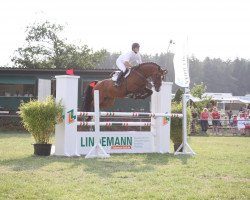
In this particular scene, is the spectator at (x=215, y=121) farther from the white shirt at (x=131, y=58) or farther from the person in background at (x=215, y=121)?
the white shirt at (x=131, y=58)

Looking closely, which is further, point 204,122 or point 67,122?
point 204,122

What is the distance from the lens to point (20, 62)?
42219mm

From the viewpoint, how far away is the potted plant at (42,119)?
A: 32.2 feet

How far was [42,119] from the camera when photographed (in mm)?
9805

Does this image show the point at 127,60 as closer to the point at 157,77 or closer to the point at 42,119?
the point at 157,77

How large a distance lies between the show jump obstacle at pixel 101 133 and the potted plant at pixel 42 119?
28cm

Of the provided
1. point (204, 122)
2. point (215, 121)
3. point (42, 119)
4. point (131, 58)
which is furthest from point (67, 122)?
point (215, 121)

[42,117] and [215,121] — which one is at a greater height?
[42,117]

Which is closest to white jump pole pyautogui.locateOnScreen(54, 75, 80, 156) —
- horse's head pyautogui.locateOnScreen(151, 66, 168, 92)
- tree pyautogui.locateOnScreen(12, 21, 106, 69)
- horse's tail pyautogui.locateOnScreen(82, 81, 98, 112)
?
horse's head pyautogui.locateOnScreen(151, 66, 168, 92)

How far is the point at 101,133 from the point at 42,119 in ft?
5.14

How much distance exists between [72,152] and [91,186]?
14.8 feet

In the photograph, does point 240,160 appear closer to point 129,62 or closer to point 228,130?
point 129,62

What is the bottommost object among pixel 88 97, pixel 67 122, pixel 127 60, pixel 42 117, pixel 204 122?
pixel 204 122

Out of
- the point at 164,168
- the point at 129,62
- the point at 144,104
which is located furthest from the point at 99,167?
the point at 144,104
